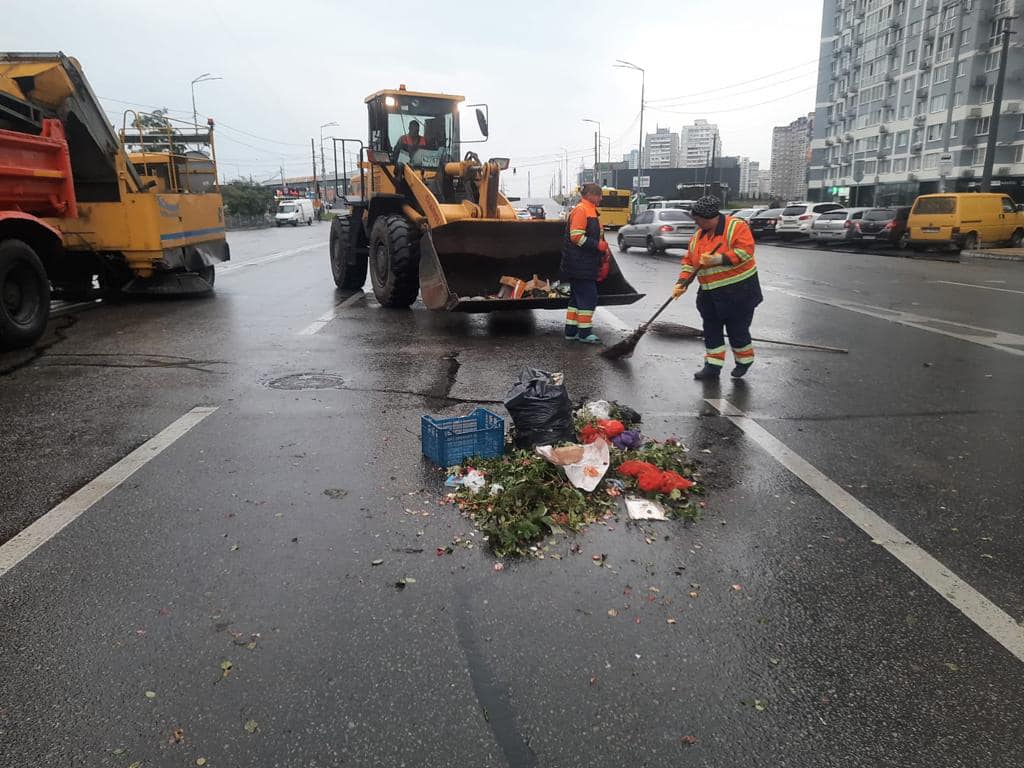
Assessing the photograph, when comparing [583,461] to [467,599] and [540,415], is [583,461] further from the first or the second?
[467,599]

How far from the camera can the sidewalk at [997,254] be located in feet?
71.2

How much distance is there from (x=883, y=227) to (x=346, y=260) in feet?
69.7

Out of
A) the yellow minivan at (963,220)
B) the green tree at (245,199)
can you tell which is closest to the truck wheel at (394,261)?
the yellow minivan at (963,220)

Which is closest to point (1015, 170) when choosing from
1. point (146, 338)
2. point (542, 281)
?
point (542, 281)

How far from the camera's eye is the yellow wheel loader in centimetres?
963

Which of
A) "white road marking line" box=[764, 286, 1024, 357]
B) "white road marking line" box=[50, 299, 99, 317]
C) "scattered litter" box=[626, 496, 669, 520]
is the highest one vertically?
"white road marking line" box=[50, 299, 99, 317]

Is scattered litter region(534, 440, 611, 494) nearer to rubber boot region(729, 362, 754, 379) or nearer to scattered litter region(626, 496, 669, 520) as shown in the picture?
scattered litter region(626, 496, 669, 520)

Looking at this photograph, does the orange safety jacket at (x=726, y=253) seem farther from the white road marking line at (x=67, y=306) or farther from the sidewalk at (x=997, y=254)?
the sidewalk at (x=997, y=254)

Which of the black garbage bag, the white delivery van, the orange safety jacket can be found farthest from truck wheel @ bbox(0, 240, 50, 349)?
the white delivery van

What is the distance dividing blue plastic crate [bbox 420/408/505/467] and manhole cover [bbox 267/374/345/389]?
2.19 metres

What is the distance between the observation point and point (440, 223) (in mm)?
9758

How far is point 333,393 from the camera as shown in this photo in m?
6.50

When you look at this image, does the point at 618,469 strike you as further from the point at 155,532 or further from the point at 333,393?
the point at 333,393

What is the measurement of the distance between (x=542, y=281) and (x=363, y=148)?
3.81 m
